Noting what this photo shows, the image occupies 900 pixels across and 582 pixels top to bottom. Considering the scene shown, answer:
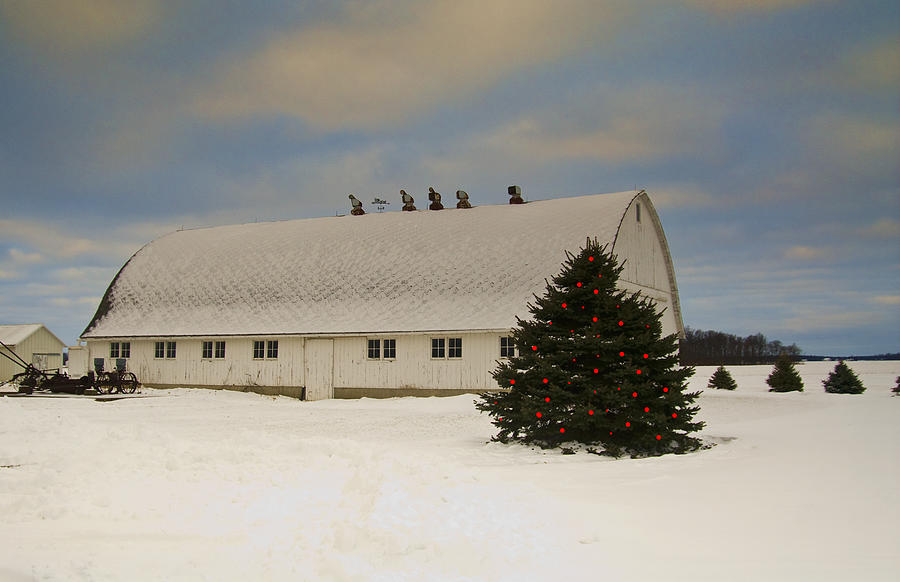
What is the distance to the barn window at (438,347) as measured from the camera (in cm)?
2838

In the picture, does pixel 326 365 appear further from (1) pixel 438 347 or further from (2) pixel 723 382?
(2) pixel 723 382

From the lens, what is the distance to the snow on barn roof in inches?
1142

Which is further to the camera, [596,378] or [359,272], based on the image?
[359,272]

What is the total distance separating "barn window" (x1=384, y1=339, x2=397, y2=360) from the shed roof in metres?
31.3

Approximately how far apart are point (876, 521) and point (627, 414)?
19.1 ft

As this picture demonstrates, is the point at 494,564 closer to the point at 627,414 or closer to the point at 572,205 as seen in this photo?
the point at 627,414

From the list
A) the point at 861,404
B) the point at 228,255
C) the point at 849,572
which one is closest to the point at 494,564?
the point at 849,572

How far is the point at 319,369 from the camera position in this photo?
30.5m

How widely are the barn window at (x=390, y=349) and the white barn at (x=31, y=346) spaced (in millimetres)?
30661

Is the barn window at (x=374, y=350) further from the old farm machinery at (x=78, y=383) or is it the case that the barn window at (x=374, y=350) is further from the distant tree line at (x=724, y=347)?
the distant tree line at (x=724, y=347)

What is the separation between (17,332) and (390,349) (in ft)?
109

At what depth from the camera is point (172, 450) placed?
11.6 m

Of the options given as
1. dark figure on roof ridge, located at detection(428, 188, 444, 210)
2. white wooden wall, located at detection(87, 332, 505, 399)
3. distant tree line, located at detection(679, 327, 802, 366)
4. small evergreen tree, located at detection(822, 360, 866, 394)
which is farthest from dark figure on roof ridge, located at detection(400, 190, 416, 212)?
distant tree line, located at detection(679, 327, 802, 366)

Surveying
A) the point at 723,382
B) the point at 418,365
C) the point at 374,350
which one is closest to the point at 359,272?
the point at 374,350
